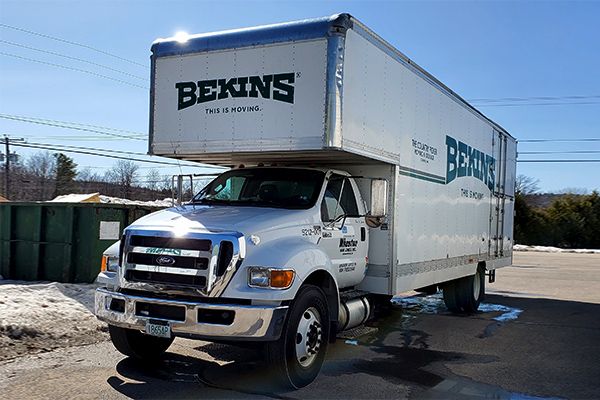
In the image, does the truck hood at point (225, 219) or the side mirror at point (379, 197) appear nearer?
the truck hood at point (225, 219)

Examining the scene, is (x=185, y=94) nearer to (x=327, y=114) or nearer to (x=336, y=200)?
(x=327, y=114)

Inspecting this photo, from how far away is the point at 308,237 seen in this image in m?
6.30

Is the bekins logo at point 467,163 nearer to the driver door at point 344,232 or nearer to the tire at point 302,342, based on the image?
the driver door at point 344,232

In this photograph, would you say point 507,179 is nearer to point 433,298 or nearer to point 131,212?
point 433,298

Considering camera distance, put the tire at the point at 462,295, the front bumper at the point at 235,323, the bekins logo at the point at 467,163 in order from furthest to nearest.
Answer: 1. the tire at the point at 462,295
2. the bekins logo at the point at 467,163
3. the front bumper at the point at 235,323

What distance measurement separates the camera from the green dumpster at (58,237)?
1130 centimetres

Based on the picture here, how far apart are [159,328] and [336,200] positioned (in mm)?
2677

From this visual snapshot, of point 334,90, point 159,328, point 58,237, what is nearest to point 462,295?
point 334,90

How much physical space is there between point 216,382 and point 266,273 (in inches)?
57.7

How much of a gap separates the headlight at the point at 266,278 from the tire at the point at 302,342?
0.32 m

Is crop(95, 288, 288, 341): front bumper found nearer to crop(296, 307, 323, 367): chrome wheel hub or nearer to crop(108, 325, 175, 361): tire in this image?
crop(296, 307, 323, 367): chrome wheel hub

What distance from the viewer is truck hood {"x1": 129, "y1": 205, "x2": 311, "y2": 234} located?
5.71 meters

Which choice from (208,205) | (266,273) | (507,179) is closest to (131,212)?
(208,205)

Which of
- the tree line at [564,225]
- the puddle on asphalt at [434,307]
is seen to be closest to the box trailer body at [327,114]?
the puddle on asphalt at [434,307]
